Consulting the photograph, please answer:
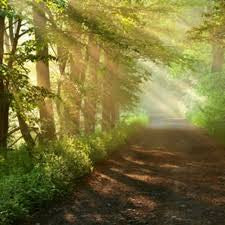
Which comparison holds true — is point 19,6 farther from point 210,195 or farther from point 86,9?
point 210,195

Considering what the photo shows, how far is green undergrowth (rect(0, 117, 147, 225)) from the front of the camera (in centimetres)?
869

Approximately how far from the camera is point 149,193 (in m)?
11.5

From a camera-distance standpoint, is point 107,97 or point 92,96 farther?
point 107,97

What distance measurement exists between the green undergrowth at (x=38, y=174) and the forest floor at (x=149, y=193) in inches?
12.3

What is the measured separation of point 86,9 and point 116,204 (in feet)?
25.7

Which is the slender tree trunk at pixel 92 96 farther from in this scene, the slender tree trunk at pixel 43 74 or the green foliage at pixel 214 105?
the green foliage at pixel 214 105

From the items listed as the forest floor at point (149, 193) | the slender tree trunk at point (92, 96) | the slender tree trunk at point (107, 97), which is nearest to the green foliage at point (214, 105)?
the slender tree trunk at point (107, 97)

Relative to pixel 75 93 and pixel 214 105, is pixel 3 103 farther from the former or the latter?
pixel 214 105

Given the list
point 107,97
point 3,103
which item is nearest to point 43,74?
point 3,103

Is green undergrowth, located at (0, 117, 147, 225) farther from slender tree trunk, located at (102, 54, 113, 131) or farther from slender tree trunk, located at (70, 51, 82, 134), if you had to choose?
slender tree trunk, located at (102, 54, 113, 131)

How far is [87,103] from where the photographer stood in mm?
21328

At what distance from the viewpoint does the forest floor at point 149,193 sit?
9000mm

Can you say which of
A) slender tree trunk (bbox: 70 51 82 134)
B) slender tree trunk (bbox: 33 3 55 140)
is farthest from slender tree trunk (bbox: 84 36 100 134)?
slender tree trunk (bbox: 33 3 55 140)

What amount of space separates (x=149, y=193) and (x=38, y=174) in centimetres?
292
